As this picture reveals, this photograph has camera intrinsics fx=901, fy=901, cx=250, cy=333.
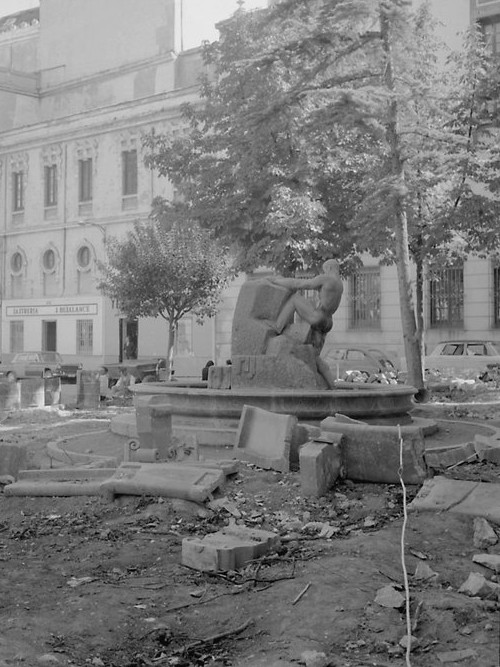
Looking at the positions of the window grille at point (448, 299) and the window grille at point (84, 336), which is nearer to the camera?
the window grille at point (448, 299)

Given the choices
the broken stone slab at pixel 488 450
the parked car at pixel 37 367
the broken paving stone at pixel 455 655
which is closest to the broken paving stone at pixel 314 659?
the broken paving stone at pixel 455 655

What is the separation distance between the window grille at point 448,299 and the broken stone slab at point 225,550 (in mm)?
24020

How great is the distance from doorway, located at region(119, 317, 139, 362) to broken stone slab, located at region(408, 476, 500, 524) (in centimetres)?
3151

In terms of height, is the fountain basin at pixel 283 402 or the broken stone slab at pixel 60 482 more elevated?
the fountain basin at pixel 283 402

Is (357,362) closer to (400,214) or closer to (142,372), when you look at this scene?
(142,372)

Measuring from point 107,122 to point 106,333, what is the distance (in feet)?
29.5

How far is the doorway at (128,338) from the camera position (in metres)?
38.0

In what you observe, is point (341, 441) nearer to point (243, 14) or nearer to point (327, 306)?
point (327, 306)

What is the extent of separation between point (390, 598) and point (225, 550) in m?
1.21

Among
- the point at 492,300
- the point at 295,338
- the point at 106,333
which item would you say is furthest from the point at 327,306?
the point at 106,333

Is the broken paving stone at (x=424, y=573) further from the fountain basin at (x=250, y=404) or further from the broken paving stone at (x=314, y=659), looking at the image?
the fountain basin at (x=250, y=404)

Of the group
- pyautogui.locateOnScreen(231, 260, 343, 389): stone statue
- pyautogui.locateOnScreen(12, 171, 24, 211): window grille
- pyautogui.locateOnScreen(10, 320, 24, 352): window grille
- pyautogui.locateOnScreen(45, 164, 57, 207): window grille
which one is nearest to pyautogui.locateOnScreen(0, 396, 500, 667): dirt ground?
pyautogui.locateOnScreen(231, 260, 343, 389): stone statue

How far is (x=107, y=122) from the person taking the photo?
38.3 metres

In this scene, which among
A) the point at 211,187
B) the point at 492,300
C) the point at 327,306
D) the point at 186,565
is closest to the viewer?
the point at 186,565
